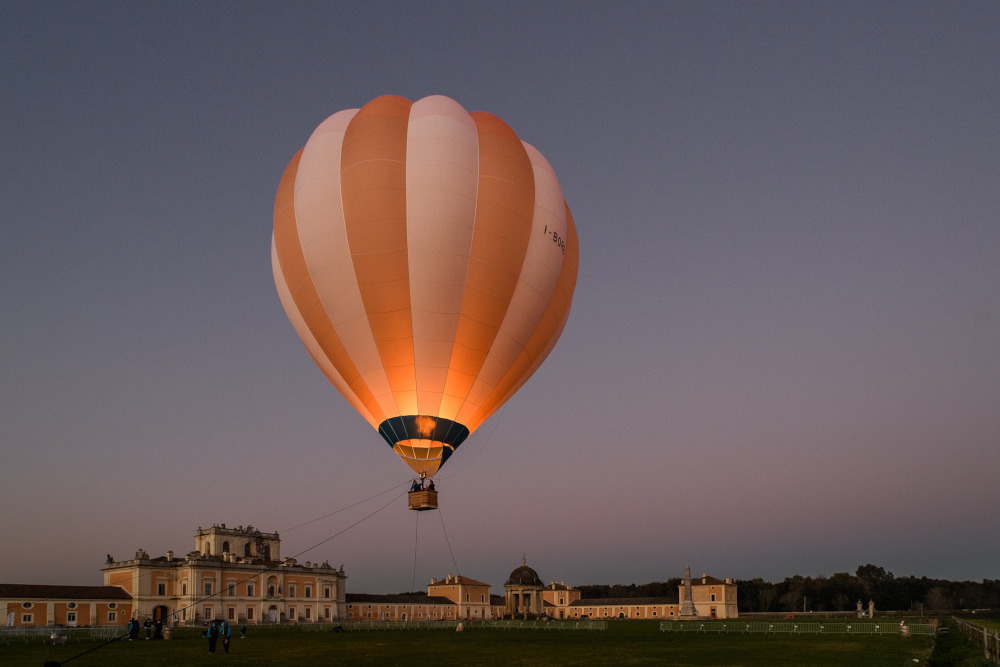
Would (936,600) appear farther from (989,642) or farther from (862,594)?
(989,642)

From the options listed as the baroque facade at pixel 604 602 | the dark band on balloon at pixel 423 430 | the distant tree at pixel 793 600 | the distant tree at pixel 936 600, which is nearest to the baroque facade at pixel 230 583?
the baroque facade at pixel 604 602

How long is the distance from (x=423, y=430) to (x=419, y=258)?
177 inches

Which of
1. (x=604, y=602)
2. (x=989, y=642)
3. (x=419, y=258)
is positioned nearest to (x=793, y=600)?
(x=604, y=602)

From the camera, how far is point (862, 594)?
10688 cm

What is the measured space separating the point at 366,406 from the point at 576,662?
900 centimetres

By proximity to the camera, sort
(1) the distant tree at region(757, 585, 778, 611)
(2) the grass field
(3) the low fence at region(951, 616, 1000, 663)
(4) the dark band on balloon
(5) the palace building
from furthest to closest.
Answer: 1. (1) the distant tree at region(757, 585, 778, 611)
2. (5) the palace building
3. (2) the grass field
4. (4) the dark band on balloon
5. (3) the low fence at region(951, 616, 1000, 663)

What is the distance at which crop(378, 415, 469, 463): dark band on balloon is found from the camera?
20.6 metres

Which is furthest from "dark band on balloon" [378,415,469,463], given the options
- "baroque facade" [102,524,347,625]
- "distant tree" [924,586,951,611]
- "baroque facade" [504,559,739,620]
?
"distant tree" [924,586,951,611]

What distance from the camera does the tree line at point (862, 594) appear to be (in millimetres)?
105000

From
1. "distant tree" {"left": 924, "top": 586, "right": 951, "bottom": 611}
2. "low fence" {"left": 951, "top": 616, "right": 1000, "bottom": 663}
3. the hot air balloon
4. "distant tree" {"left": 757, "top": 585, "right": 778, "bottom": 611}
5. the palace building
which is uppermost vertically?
the hot air balloon

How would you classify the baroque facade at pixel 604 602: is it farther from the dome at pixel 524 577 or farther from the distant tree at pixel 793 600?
the distant tree at pixel 793 600

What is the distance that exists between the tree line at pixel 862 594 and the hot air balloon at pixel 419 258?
3344 inches

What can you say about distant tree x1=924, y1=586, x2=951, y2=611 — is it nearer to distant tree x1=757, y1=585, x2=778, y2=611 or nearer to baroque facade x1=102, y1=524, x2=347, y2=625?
distant tree x1=757, y1=585, x2=778, y2=611

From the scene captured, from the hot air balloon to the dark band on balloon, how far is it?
4cm
